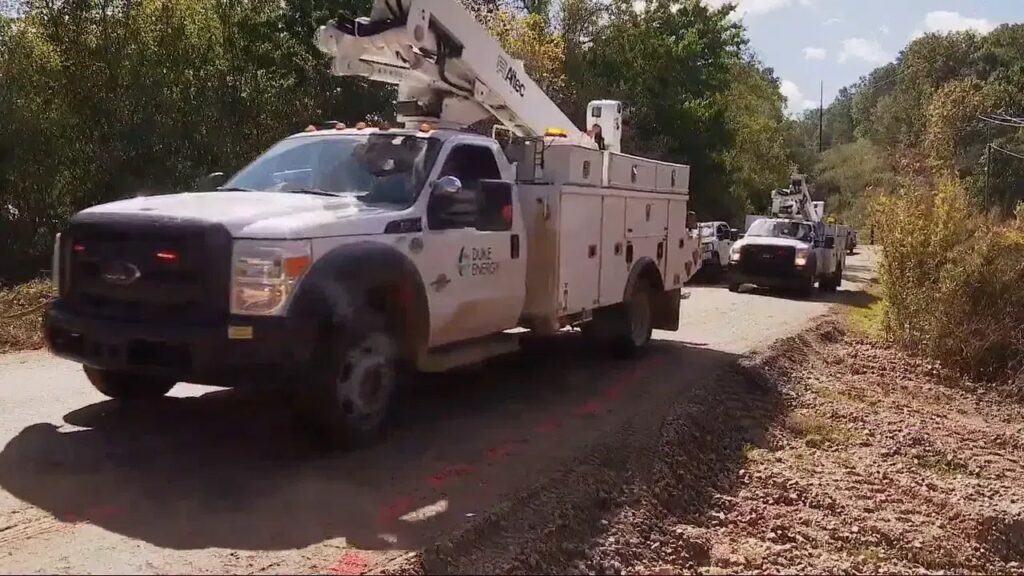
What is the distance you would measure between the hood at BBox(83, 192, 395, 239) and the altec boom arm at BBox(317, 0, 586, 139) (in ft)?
5.74

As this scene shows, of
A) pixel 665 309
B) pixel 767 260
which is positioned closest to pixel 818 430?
pixel 665 309

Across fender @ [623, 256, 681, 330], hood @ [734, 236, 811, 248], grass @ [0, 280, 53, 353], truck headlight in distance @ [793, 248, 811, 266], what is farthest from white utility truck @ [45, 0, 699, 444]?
hood @ [734, 236, 811, 248]

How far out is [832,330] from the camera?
50.0 ft

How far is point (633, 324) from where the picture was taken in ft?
34.9

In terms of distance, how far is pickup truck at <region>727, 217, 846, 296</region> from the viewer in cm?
2119

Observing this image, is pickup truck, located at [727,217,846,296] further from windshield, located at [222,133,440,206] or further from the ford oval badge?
Answer: the ford oval badge

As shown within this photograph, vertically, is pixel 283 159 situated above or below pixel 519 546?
above

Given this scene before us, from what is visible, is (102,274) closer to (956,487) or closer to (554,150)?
(554,150)

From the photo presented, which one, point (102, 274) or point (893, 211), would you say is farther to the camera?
point (893, 211)

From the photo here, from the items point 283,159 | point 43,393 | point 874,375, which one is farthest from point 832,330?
point 43,393

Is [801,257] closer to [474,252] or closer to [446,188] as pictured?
[474,252]

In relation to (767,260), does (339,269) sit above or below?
above

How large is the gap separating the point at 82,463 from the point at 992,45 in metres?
71.8

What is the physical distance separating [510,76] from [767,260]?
1324 centimetres
